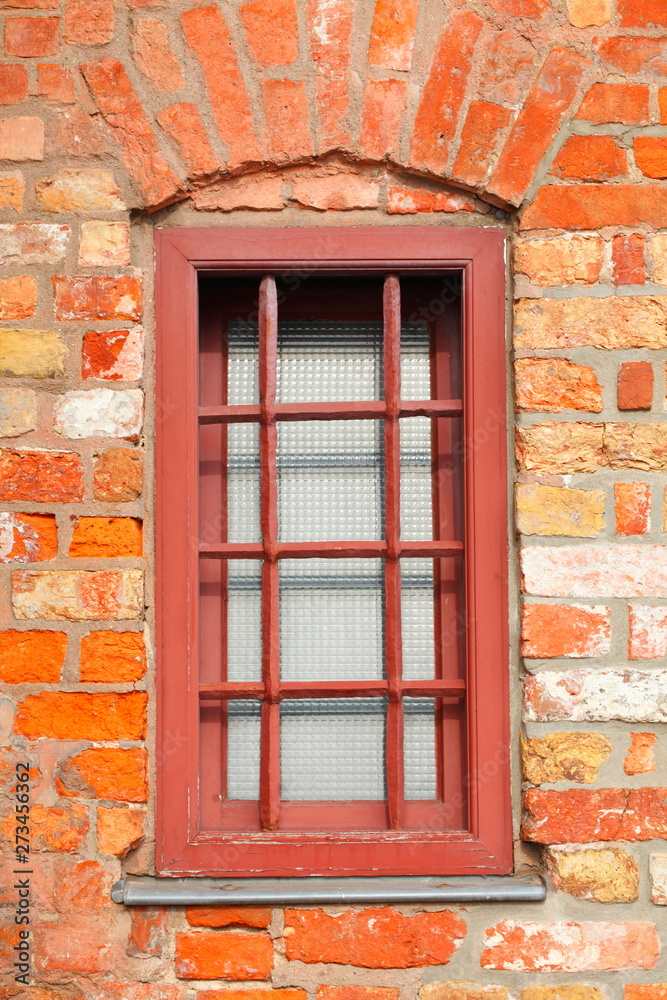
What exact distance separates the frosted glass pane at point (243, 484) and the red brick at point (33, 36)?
992 mm

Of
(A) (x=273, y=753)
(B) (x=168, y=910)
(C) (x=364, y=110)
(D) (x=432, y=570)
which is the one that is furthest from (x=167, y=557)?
(C) (x=364, y=110)

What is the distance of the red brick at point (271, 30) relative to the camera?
73.1 inches

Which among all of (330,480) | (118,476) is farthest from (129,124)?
(330,480)

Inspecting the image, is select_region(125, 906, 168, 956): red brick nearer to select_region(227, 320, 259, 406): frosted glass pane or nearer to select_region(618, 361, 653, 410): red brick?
select_region(227, 320, 259, 406): frosted glass pane

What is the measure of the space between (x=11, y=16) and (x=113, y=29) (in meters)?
0.25

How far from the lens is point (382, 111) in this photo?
1857mm

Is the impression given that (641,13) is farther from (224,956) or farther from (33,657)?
(224,956)

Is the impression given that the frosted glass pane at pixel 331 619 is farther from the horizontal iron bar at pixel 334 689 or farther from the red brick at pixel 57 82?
the red brick at pixel 57 82

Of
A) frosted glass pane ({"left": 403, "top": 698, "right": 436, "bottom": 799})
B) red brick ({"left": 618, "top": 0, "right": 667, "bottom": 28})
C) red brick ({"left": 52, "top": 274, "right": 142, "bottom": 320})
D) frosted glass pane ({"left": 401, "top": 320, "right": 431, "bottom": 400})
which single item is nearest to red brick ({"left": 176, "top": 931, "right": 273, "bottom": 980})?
frosted glass pane ({"left": 403, "top": 698, "right": 436, "bottom": 799})

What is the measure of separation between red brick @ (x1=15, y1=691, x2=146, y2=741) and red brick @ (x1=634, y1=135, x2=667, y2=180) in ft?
5.66

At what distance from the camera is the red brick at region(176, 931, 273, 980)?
1795mm

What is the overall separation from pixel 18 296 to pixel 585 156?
54.8 inches

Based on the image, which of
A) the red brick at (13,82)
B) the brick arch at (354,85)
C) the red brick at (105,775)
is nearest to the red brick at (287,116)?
the brick arch at (354,85)

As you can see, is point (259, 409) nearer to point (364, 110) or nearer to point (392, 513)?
point (392, 513)
